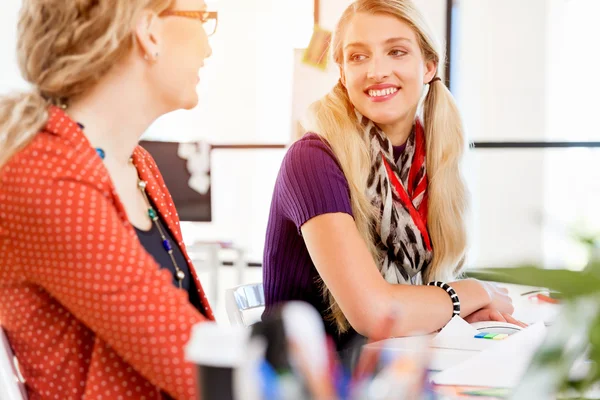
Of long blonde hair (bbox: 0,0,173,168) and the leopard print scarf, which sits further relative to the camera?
the leopard print scarf

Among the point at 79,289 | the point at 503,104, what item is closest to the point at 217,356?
the point at 79,289

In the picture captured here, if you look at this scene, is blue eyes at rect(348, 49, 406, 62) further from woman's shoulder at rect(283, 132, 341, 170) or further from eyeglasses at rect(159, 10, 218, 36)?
eyeglasses at rect(159, 10, 218, 36)

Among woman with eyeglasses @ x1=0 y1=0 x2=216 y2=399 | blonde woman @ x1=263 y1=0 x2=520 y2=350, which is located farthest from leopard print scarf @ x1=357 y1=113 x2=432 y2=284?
woman with eyeglasses @ x1=0 y1=0 x2=216 y2=399

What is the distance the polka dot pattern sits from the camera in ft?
2.92

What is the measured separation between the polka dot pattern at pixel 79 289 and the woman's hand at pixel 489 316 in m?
0.92

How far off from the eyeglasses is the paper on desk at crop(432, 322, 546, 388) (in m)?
0.65

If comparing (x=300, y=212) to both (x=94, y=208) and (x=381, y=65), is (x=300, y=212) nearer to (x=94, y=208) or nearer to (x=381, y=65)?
(x=381, y=65)

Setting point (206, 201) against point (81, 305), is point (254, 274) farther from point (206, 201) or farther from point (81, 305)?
point (81, 305)

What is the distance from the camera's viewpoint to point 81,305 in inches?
36.8

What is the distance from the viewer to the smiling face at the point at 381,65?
6.24 feet

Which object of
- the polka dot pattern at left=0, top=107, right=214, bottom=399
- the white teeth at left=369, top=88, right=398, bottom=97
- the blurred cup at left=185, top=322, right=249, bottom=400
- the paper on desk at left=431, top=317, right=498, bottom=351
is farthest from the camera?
the white teeth at left=369, top=88, right=398, bottom=97

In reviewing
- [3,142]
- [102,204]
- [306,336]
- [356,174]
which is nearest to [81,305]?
[102,204]

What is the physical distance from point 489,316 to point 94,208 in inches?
42.2

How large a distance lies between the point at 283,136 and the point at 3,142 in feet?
11.0
